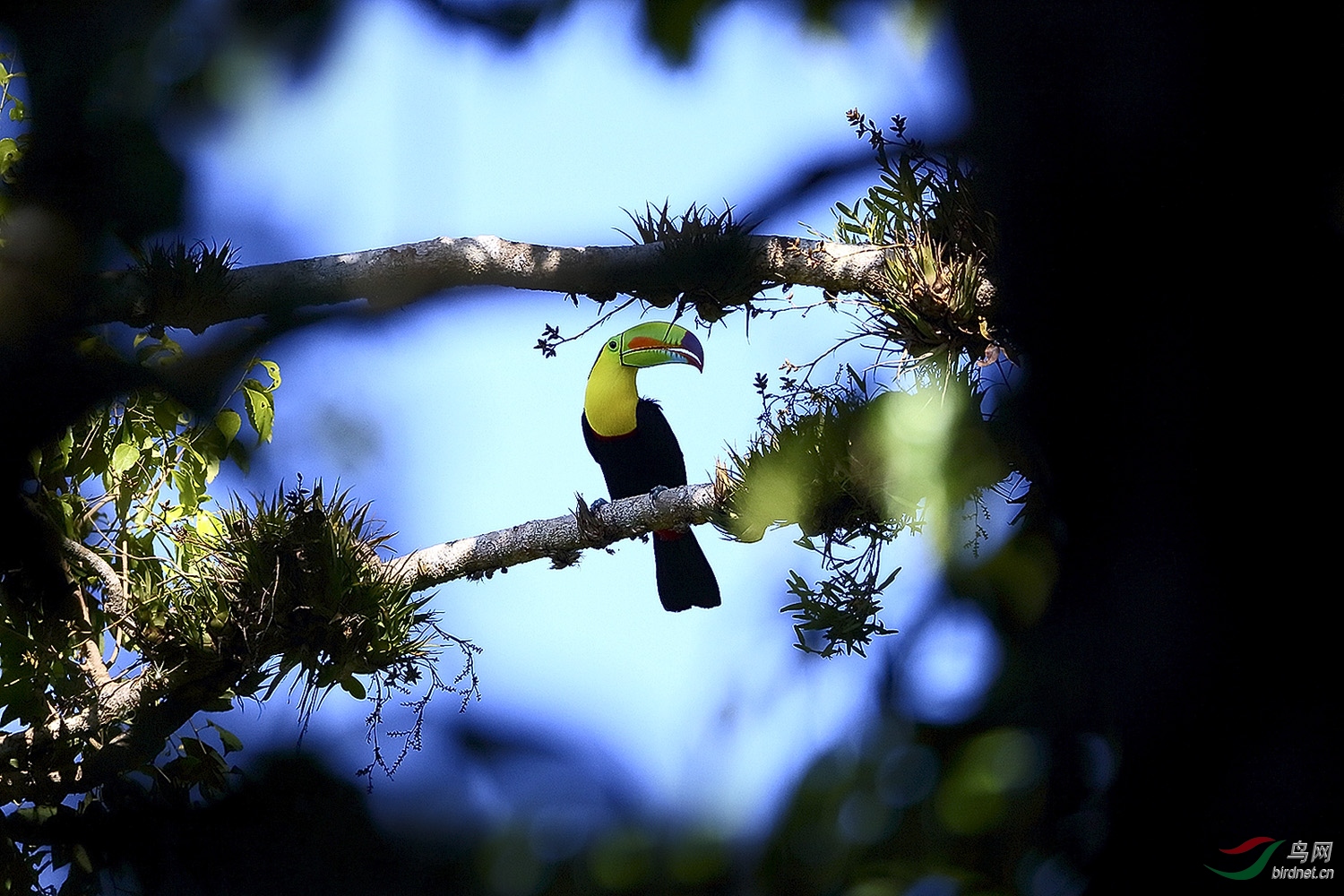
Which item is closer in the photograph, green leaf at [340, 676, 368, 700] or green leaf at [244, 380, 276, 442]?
green leaf at [340, 676, 368, 700]

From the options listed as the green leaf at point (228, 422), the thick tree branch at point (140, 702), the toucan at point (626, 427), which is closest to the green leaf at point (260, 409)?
the green leaf at point (228, 422)

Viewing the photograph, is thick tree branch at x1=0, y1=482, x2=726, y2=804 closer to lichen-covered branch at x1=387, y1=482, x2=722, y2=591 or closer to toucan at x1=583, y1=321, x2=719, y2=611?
lichen-covered branch at x1=387, y1=482, x2=722, y2=591

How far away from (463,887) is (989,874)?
0.79 meters

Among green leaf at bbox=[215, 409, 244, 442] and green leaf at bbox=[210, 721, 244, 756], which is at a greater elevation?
green leaf at bbox=[215, 409, 244, 442]

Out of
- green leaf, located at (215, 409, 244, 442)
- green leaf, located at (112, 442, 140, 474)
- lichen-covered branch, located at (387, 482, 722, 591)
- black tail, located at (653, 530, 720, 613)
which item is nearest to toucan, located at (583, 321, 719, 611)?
black tail, located at (653, 530, 720, 613)

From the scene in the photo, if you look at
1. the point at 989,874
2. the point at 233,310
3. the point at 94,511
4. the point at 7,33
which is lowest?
the point at 989,874

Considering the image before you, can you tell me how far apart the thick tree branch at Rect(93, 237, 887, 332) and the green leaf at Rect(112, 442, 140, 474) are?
0.21 m

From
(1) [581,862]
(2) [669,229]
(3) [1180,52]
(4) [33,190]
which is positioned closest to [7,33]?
(4) [33,190]

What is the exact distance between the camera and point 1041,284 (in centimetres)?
114

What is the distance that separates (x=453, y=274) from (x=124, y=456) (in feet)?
1.79

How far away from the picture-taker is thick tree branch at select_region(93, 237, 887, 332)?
1289mm

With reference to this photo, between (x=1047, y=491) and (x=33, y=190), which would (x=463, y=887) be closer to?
(x=1047, y=491)

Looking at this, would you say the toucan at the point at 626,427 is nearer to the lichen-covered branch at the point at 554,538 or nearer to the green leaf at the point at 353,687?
the lichen-covered branch at the point at 554,538

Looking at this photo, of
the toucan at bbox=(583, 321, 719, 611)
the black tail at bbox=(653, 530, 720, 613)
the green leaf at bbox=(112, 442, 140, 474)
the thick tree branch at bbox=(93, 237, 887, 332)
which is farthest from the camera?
the toucan at bbox=(583, 321, 719, 611)
